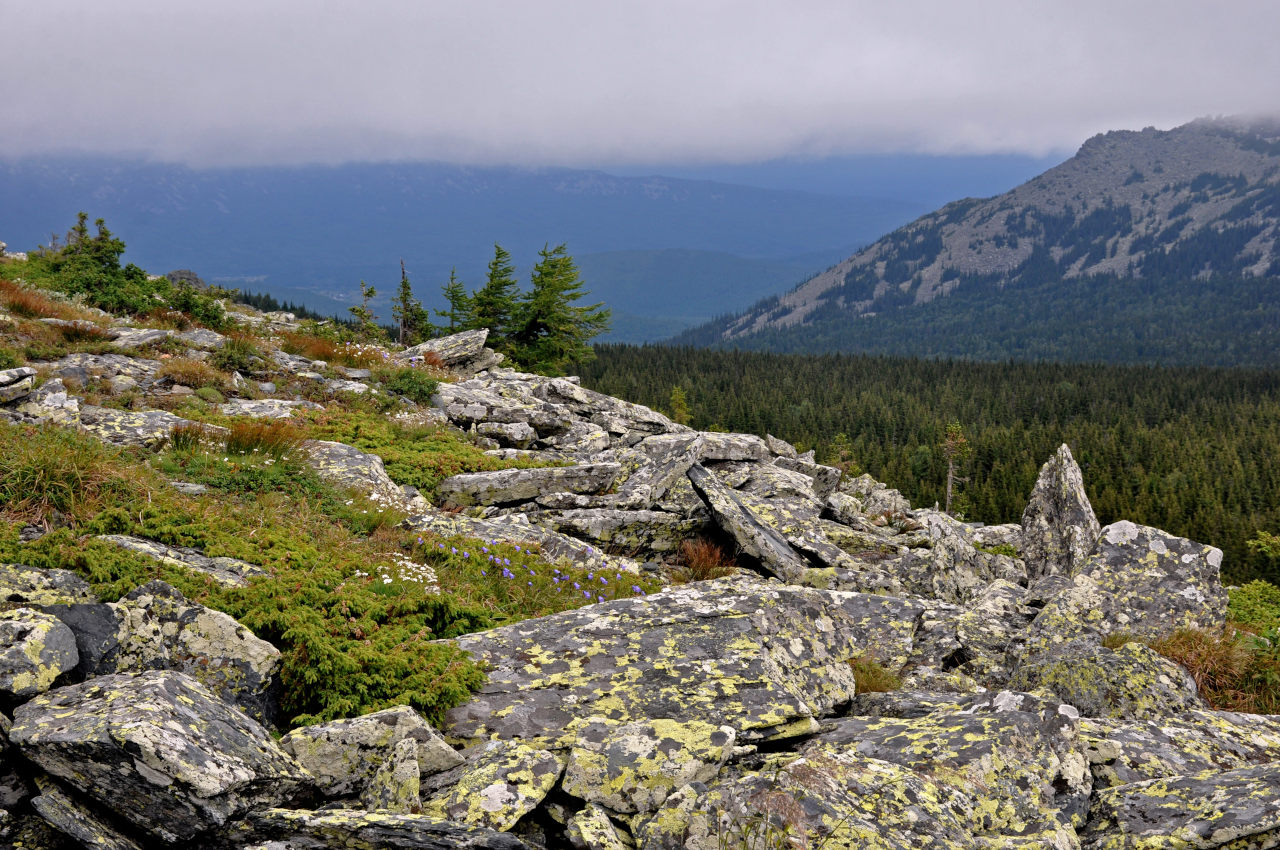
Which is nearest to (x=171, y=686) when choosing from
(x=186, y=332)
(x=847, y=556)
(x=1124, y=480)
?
(x=847, y=556)

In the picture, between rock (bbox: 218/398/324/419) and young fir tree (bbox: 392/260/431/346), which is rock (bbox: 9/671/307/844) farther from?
young fir tree (bbox: 392/260/431/346)

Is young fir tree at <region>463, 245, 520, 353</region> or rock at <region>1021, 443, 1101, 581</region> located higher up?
young fir tree at <region>463, 245, 520, 353</region>

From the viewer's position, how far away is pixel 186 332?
2291cm

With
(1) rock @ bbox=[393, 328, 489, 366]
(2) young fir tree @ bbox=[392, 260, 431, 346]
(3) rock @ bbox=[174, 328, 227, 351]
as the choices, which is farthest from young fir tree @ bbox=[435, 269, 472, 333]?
(3) rock @ bbox=[174, 328, 227, 351]

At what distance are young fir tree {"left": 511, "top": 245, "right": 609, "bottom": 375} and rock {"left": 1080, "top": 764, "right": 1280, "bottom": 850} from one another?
128ft

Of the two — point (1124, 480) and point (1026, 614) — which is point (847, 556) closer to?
point (1026, 614)

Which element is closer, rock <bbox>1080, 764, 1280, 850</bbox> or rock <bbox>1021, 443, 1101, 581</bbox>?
rock <bbox>1080, 764, 1280, 850</bbox>

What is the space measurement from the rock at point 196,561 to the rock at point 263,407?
7.53m

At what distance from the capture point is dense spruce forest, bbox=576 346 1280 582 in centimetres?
9888

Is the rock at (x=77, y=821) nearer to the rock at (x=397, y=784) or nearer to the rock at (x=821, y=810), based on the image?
the rock at (x=397, y=784)

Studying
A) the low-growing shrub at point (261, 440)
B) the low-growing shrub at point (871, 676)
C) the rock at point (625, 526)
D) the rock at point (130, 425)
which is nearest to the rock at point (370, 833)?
the low-growing shrub at point (871, 676)

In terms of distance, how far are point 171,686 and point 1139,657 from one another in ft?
30.9

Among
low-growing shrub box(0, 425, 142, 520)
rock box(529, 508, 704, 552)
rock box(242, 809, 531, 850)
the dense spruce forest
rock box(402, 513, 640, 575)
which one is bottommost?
the dense spruce forest

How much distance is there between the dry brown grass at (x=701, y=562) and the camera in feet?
40.7
